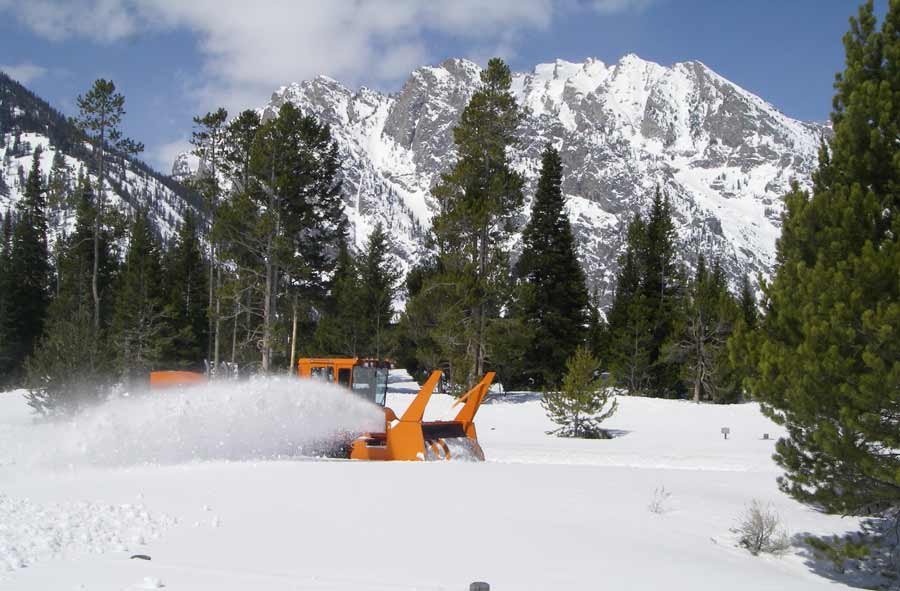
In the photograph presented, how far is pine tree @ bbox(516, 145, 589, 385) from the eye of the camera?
40906 mm

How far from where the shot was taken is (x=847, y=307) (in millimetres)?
8000

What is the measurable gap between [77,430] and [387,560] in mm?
8934

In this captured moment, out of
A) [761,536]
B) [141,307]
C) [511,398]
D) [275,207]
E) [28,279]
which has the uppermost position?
[275,207]

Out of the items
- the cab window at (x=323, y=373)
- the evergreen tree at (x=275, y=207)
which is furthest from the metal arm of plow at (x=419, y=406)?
the evergreen tree at (x=275, y=207)

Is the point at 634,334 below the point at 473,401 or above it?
above

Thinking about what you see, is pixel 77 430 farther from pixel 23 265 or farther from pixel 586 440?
pixel 23 265

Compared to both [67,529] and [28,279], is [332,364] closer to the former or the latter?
[67,529]

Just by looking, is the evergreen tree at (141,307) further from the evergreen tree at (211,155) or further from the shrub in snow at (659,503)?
the shrub in snow at (659,503)

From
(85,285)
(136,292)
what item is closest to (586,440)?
(136,292)

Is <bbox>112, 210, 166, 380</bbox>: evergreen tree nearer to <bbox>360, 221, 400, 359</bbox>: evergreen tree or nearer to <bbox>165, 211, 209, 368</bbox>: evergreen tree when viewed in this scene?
<bbox>165, 211, 209, 368</bbox>: evergreen tree

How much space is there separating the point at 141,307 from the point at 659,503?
38.8 m

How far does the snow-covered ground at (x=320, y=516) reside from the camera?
267 inches

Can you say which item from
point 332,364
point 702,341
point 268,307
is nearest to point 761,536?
point 332,364

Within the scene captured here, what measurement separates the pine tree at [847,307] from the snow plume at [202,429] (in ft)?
30.6
